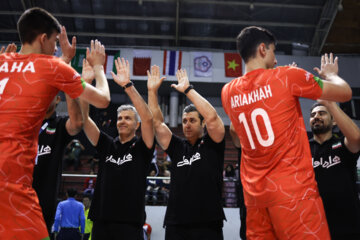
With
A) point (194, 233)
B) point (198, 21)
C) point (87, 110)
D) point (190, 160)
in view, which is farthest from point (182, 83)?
point (198, 21)

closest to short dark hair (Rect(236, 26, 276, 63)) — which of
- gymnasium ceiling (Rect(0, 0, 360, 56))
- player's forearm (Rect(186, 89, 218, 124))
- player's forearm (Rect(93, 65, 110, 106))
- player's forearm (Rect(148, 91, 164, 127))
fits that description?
player's forearm (Rect(186, 89, 218, 124))

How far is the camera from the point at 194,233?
114 inches

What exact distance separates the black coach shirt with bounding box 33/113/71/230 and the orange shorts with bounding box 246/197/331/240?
187cm

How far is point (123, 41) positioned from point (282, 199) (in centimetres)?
1534

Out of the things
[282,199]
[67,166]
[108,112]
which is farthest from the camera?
[108,112]

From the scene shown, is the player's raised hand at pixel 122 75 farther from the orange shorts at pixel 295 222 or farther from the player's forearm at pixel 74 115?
the orange shorts at pixel 295 222

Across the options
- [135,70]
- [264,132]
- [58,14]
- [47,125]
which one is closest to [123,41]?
[135,70]

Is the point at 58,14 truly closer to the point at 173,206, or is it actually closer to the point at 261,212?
the point at 173,206

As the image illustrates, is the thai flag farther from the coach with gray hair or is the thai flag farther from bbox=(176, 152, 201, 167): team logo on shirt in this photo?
bbox=(176, 152, 201, 167): team logo on shirt

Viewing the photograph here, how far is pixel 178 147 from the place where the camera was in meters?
3.37

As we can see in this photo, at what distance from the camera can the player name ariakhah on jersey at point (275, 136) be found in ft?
6.85

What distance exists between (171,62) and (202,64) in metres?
1.44

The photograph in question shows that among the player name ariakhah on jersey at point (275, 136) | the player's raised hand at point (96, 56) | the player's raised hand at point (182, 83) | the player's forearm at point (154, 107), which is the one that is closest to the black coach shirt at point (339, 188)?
the player name ariakhah on jersey at point (275, 136)

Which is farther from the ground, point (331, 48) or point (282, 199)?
point (331, 48)
